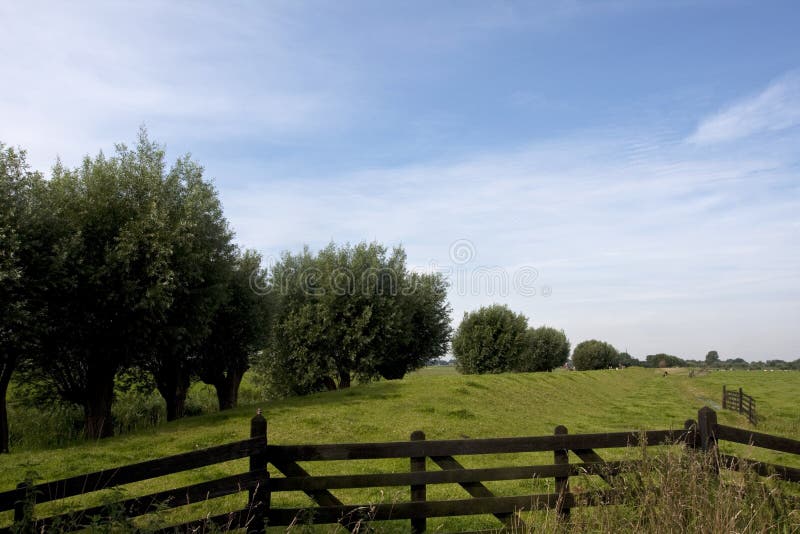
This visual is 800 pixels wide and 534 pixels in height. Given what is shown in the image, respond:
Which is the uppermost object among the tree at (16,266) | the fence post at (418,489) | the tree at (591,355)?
the tree at (16,266)

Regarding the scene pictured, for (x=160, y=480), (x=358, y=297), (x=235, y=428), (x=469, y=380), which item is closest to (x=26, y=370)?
(x=235, y=428)

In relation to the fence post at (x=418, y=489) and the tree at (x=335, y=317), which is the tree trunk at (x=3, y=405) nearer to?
the tree at (x=335, y=317)

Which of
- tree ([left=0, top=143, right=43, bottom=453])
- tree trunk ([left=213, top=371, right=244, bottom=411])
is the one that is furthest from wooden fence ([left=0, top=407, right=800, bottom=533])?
tree trunk ([left=213, top=371, right=244, bottom=411])

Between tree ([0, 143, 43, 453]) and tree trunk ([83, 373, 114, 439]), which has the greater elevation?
tree ([0, 143, 43, 453])

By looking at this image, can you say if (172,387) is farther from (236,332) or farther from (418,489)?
(418,489)

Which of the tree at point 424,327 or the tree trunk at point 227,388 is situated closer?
the tree trunk at point 227,388

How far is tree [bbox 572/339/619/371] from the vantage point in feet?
462

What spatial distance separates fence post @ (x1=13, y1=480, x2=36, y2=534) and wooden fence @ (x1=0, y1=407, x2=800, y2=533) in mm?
241

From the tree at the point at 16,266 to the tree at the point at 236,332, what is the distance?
9.93 metres

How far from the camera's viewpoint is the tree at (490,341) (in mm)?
61781

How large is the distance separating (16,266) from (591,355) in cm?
14041

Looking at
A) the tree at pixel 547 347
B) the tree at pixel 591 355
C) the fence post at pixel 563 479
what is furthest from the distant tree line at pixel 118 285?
the tree at pixel 591 355

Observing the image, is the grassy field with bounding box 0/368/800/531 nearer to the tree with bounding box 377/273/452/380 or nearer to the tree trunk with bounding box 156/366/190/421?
the tree trunk with bounding box 156/366/190/421

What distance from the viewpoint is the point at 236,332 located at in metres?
30.4
